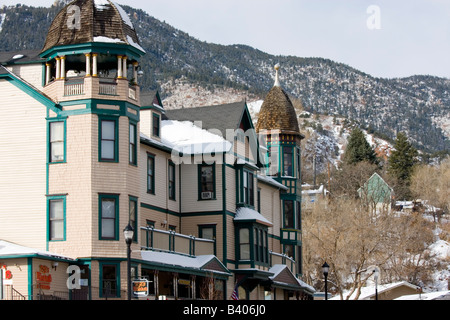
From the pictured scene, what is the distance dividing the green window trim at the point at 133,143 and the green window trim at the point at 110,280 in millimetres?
4886

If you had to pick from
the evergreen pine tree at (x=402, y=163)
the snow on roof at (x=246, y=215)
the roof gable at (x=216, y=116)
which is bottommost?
the snow on roof at (x=246, y=215)

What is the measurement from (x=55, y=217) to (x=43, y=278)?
3487mm

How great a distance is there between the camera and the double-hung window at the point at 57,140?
38.7 meters

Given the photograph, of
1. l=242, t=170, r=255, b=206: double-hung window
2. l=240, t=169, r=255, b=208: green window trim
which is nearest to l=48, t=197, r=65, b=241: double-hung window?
l=240, t=169, r=255, b=208: green window trim

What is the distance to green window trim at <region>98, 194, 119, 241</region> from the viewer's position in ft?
124

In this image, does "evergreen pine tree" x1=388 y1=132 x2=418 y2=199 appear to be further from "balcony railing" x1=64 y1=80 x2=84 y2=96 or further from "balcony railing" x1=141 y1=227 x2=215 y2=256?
"balcony railing" x1=64 y1=80 x2=84 y2=96

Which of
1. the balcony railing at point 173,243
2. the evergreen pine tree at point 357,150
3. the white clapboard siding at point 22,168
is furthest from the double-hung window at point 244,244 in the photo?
the evergreen pine tree at point 357,150

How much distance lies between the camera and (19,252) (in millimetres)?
35344

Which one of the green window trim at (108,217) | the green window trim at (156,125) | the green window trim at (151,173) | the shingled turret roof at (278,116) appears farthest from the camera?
the shingled turret roof at (278,116)

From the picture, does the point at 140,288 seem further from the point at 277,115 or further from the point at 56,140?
the point at 277,115

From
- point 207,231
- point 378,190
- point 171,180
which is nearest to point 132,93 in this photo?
point 171,180

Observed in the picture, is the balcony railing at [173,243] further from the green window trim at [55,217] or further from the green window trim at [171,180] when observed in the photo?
the green window trim at [55,217]

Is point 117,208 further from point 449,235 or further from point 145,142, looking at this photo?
point 449,235

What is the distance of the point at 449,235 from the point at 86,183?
8038 centimetres
